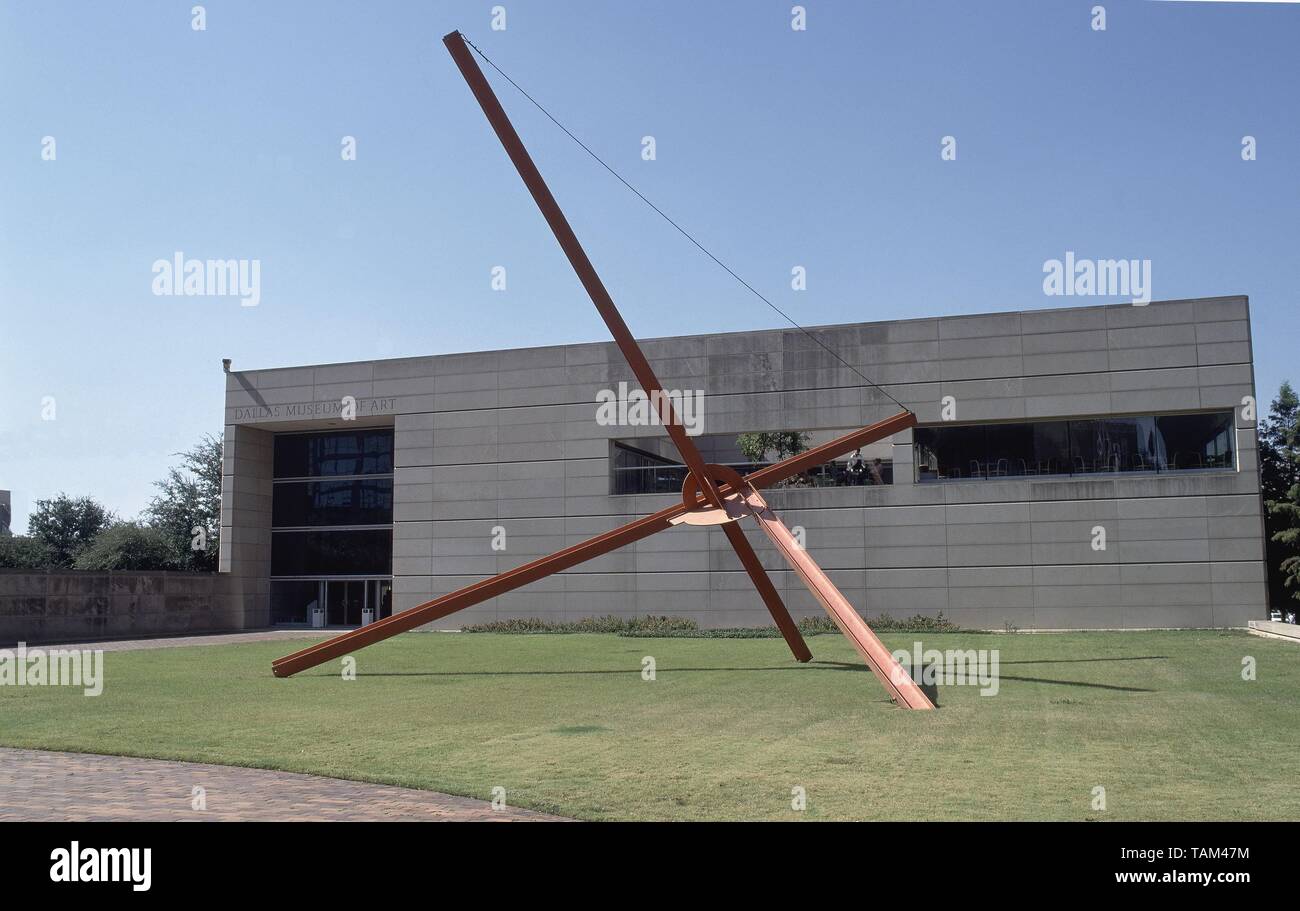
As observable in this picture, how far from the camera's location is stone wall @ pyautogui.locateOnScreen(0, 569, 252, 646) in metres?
31.2

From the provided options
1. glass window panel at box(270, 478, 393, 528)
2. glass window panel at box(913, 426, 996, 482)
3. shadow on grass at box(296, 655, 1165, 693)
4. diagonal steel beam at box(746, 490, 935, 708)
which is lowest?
shadow on grass at box(296, 655, 1165, 693)

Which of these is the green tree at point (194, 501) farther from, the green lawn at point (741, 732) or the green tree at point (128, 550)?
the green lawn at point (741, 732)

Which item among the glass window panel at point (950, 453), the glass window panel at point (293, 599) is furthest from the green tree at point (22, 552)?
the glass window panel at point (950, 453)

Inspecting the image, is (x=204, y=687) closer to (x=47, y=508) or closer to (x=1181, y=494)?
(x=1181, y=494)

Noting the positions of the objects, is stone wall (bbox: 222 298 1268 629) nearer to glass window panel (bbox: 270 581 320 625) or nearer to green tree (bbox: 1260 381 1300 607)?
glass window panel (bbox: 270 581 320 625)

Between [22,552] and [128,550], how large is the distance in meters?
10.3

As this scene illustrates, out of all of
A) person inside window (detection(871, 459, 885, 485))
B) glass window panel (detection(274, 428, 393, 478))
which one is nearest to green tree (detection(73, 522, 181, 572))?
glass window panel (detection(274, 428, 393, 478))

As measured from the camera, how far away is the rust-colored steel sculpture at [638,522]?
18.6 meters

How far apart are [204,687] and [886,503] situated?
2280 cm

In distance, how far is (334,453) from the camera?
146ft

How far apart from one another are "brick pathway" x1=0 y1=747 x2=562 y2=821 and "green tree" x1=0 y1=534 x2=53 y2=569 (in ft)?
167

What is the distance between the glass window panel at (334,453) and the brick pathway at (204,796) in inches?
1342

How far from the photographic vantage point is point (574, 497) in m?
37.9
